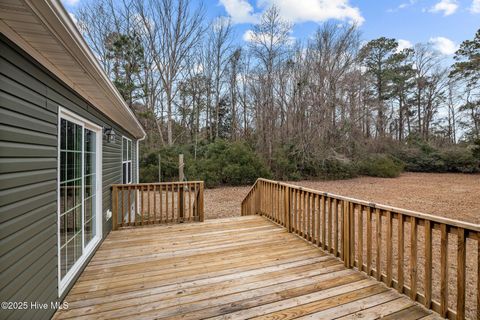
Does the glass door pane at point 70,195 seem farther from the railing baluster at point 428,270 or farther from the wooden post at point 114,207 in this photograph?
the railing baluster at point 428,270

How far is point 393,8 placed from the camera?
967 centimetres

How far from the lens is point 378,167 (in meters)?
16.5

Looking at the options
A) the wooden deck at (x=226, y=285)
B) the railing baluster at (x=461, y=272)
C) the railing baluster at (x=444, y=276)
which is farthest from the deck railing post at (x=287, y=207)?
the railing baluster at (x=461, y=272)

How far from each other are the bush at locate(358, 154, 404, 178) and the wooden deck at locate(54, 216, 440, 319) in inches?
594

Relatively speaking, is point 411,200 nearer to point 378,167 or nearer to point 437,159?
point 378,167

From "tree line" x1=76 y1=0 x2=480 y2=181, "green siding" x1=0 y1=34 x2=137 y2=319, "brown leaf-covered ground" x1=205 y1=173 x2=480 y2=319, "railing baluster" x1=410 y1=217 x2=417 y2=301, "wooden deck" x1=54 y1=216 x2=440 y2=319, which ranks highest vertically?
"tree line" x1=76 y1=0 x2=480 y2=181

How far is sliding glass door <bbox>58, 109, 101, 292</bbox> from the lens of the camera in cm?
240

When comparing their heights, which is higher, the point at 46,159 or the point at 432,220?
the point at 46,159

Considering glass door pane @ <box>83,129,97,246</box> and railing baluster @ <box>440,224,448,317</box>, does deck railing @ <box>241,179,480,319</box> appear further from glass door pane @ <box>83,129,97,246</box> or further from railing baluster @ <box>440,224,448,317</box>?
glass door pane @ <box>83,129,97,246</box>

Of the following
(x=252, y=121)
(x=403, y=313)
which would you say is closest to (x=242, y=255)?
(x=403, y=313)

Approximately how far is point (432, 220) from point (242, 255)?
7.36ft

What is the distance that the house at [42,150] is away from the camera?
1440mm

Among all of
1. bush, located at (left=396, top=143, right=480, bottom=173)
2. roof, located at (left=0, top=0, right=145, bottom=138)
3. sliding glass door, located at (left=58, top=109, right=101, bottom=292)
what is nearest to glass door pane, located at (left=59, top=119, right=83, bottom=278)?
sliding glass door, located at (left=58, top=109, right=101, bottom=292)

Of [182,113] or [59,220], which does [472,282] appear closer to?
[59,220]
